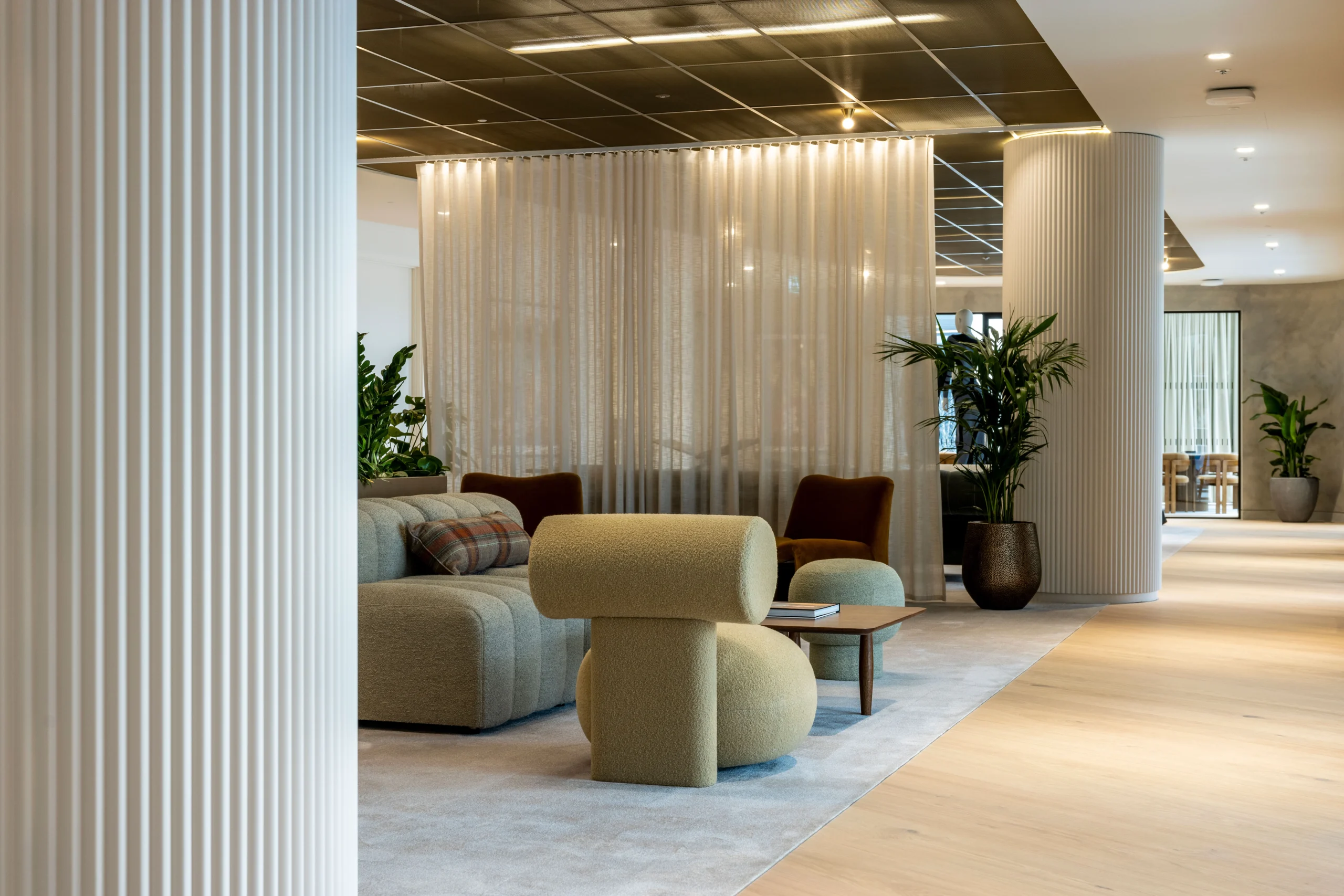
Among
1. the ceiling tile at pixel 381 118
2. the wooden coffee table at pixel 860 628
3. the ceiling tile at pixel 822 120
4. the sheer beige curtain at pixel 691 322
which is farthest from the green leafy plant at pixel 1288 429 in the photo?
the wooden coffee table at pixel 860 628

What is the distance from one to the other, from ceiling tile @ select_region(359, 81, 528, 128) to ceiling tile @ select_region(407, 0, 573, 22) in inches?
51.2

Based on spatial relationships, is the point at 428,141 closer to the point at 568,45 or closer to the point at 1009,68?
the point at 568,45

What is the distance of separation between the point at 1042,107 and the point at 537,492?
3.79 m

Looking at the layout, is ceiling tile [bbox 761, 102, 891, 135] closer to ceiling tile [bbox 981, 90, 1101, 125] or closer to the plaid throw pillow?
ceiling tile [bbox 981, 90, 1101, 125]

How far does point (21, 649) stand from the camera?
1683mm

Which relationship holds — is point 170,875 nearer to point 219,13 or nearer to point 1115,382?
point 219,13

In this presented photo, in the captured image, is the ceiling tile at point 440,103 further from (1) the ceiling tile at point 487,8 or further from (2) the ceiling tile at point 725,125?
(1) the ceiling tile at point 487,8

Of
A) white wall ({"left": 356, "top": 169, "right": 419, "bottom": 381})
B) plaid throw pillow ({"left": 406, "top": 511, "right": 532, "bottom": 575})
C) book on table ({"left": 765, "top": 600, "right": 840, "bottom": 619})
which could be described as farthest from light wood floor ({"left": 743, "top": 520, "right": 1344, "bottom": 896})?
white wall ({"left": 356, "top": 169, "right": 419, "bottom": 381})

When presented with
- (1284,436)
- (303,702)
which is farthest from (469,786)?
(1284,436)

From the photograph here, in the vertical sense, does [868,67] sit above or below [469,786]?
above

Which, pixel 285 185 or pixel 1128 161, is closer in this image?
pixel 285 185

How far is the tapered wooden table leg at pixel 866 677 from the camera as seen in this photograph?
501 centimetres

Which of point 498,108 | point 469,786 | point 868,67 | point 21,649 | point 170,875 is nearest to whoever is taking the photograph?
point 21,649

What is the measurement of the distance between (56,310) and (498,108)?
6.86 metres
